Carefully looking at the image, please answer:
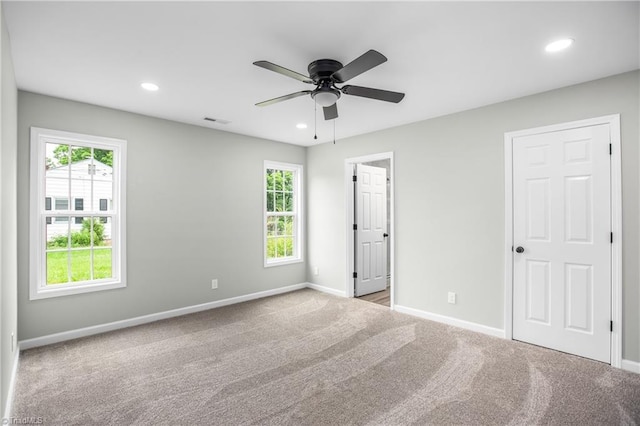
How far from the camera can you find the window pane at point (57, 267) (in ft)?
11.3

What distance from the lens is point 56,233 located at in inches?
137

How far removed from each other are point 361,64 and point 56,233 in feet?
11.7

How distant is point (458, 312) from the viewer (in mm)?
3854

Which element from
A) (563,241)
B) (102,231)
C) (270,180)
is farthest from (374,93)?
(102,231)

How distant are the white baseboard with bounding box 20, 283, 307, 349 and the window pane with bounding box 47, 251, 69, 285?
0.56m

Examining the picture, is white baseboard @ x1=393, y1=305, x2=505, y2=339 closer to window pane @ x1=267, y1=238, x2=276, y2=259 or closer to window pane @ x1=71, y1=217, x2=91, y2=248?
window pane @ x1=267, y1=238, x2=276, y2=259

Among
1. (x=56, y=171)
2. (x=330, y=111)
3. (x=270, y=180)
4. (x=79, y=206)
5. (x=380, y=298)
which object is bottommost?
(x=380, y=298)

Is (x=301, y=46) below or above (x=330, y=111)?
above

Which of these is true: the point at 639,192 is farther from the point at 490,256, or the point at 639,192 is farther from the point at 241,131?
the point at 241,131

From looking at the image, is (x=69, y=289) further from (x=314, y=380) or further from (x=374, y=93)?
(x=374, y=93)

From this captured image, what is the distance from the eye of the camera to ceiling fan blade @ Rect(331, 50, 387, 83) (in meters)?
1.97

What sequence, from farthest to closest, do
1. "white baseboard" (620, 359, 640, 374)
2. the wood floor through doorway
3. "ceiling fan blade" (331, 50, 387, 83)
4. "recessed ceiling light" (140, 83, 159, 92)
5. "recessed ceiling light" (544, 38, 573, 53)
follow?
the wood floor through doorway, "recessed ceiling light" (140, 83, 159, 92), "white baseboard" (620, 359, 640, 374), "recessed ceiling light" (544, 38, 573, 53), "ceiling fan blade" (331, 50, 387, 83)

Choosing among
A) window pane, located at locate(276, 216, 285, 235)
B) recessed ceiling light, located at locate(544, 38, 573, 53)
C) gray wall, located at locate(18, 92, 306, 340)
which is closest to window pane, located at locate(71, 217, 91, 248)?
gray wall, located at locate(18, 92, 306, 340)

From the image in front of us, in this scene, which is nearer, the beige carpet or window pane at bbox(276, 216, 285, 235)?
the beige carpet
